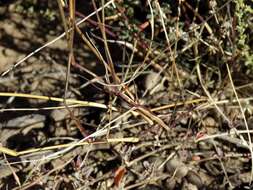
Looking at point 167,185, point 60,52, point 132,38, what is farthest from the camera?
point 60,52

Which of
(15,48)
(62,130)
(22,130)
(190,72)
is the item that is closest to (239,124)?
(190,72)

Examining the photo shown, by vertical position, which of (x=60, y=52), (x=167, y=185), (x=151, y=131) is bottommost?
(x=167, y=185)

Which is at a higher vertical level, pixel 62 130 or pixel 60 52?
pixel 60 52

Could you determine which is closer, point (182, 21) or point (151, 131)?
point (151, 131)

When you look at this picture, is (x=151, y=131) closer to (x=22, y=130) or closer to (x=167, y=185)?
(x=167, y=185)

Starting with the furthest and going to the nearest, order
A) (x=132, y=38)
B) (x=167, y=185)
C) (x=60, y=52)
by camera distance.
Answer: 1. (x=60, y=52)
2. (x=132, y=38)
3. (x=167, y=185)

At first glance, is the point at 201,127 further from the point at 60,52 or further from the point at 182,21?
the point at 60,52
